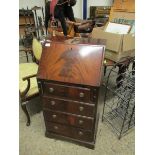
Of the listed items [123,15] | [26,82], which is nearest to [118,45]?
[123,15]

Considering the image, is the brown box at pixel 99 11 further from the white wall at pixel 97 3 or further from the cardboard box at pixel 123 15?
the cardboard box at pixel 123 15

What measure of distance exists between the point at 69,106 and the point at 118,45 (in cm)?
86

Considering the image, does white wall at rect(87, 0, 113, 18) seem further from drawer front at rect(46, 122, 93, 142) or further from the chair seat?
drawer front at rect(46, 122, 93, 142)

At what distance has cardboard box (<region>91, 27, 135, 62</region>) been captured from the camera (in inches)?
73.1

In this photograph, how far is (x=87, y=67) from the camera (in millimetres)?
1306

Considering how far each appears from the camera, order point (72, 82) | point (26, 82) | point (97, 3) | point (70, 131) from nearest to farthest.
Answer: point (72, 82)
point (70, 131)
point (26, 82)
point (97, 3)

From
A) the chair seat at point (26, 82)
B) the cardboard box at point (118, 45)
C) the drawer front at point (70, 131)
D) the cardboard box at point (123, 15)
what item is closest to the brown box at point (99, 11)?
the cardboard box at point (123, 15)

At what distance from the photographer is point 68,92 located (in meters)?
1.39

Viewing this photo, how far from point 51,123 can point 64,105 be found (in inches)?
11.4

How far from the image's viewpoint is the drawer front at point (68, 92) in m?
1.34

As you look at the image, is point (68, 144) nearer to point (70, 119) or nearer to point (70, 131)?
point (70, 131)

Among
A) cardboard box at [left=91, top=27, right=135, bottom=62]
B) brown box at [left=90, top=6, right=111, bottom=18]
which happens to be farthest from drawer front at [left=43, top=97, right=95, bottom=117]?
brown box at [left=90, top=6, right=111, bottom=18]
